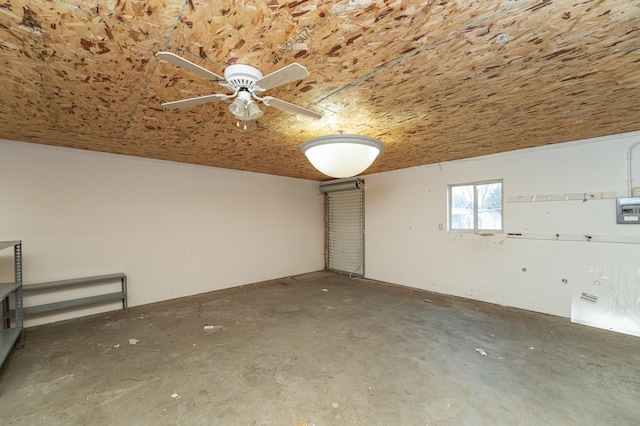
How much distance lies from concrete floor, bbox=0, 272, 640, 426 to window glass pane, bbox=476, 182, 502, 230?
4.12 ft

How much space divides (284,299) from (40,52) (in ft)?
12.0

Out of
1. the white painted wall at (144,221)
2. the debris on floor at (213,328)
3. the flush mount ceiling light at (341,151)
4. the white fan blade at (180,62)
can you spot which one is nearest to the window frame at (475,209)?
the flush mount ceiling light at (341,151)

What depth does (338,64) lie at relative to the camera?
162 centimetres

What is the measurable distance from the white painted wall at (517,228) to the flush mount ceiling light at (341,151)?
2579mm

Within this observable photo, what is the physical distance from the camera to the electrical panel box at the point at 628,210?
287 centimetres

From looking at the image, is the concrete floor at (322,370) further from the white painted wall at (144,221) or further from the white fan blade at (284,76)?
the white fan blade at (284,76)

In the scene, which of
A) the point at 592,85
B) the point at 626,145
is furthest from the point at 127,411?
the point at 626,145

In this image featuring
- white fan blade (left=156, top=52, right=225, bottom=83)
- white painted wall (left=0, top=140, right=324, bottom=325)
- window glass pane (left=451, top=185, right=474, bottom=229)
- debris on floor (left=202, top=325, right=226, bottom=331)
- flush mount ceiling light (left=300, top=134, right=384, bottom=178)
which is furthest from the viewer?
window glass pane (left=451, top=185, right=474, bottom=229)

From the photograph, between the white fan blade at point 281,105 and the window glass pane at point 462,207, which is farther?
the window glass pane at point 462,207

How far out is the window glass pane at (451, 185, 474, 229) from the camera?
13.9 ft

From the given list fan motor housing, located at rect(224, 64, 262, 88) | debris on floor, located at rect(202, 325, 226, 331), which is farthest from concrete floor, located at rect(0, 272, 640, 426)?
fan motor housing, located at rect(224, 64, 262, 88)

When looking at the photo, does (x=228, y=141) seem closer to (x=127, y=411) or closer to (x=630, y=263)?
(x=127, y=411)

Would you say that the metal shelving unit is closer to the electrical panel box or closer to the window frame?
the window frame

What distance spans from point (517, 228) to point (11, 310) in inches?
250
